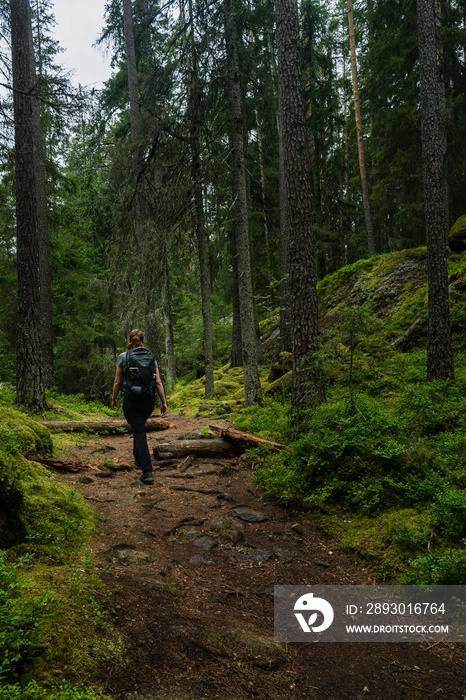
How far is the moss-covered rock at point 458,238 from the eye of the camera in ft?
42.4

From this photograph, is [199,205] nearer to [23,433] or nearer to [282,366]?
[282,366]

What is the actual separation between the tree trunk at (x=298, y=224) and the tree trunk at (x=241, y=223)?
357 cm

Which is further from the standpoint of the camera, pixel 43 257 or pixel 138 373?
pixel 43 257

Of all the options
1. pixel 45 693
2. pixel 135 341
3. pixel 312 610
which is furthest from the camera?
pixel 135 341

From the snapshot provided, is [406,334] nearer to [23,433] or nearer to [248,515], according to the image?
[248,515]

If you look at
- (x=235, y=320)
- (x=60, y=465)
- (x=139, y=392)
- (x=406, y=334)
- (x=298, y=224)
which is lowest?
(x=60, y=465)

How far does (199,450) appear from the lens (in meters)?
7.40

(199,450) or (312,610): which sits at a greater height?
(199,450)

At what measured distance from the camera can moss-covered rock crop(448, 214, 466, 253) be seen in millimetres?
12938

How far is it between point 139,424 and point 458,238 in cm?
1225

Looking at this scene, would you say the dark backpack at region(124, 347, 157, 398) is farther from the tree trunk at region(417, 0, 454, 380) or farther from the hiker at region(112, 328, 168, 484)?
the tree trunk at region(417, 0, 454, 380)

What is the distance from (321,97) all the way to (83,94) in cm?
1404

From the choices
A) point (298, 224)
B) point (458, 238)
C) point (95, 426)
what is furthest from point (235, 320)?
point (298, 224)

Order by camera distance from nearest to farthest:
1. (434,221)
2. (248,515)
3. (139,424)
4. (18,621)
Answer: (18,621) → (248,515) → (139,424) → (434,221)
